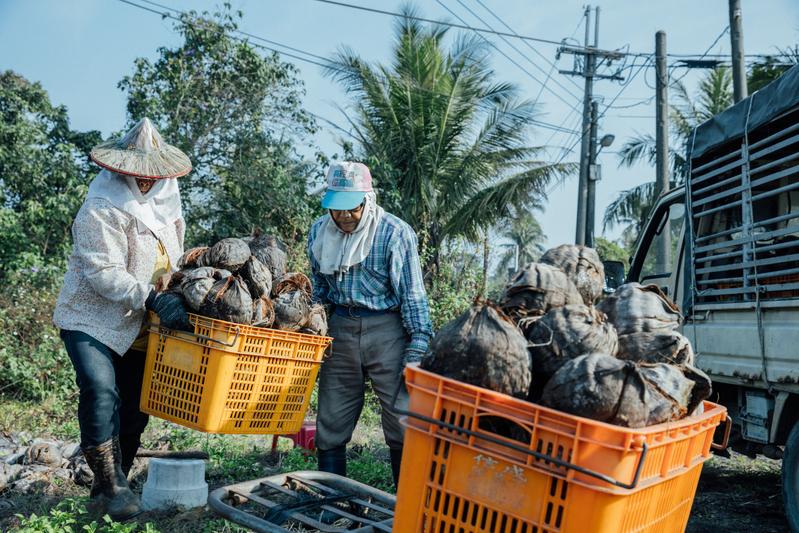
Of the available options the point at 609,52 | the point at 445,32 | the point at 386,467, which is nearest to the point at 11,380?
the point at 386,467

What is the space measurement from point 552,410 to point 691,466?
0.64 metres

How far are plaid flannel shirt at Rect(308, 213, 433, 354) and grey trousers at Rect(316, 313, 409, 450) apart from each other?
11cm

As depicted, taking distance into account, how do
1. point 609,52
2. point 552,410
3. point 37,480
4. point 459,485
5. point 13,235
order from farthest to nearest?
point 609,52
point 13,235
point 37,480
point 459,485
point 552,410

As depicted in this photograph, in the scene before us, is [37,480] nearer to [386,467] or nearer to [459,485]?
[386,467]

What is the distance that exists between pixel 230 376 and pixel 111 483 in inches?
38.7

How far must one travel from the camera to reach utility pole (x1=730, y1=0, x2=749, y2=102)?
11.9 m

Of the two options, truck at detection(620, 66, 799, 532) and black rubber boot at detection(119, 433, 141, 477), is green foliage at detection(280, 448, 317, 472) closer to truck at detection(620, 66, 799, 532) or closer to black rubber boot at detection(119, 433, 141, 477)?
black rubber boot at detection(119, 433, 141, 477)

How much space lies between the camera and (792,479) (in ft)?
14.7

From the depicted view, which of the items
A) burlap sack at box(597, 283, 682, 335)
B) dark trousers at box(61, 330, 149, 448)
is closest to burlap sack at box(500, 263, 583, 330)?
burlap sack at box(597, 283, 682, 335)

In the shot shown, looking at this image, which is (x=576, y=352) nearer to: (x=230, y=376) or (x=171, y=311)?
(x=230, y=376)

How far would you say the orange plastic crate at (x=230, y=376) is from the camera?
332cm

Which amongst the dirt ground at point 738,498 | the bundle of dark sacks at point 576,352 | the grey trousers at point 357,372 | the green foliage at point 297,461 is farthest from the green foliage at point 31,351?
the bundle of dark sacks at point 576,352

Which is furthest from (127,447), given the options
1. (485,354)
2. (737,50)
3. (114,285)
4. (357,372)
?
(737,50)

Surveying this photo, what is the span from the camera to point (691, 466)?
219 centimetres
